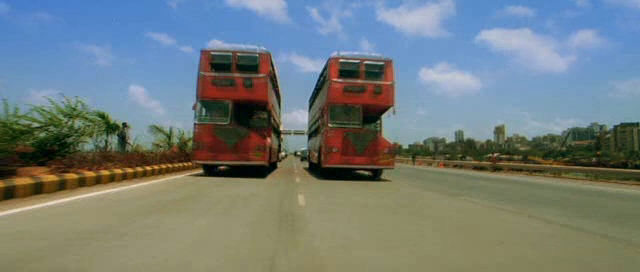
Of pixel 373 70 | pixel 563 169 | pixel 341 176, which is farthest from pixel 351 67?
pixel 563 169

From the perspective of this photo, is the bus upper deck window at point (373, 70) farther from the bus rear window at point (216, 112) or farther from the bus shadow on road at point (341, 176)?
the bus rear window at point (216, 112)

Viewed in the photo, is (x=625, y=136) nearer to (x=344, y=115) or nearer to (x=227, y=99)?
(x=344, y=115)

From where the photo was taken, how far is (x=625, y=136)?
33.4m

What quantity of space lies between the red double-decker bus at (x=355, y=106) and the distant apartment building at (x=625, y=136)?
2382cm

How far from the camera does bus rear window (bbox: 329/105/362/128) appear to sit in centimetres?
1623

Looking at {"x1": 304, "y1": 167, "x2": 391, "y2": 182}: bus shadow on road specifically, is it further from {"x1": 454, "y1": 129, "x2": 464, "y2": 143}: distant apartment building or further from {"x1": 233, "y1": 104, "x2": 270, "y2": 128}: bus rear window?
{"x1": 454, "y1": 129, "x2": 464, "y2": 143}: distant apartment building

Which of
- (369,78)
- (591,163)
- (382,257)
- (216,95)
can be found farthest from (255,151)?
(591,163)

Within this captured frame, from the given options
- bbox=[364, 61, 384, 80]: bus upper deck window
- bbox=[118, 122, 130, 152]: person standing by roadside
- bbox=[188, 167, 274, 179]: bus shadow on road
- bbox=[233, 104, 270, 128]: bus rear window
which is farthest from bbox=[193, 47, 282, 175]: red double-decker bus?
bbox=[118, 122, 130, 152]: person standing by roadside

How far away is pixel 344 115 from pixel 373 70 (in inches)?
81.4

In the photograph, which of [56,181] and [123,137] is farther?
[123,137]

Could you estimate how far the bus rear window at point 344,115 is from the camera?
1623cm

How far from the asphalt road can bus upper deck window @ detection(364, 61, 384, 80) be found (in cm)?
801

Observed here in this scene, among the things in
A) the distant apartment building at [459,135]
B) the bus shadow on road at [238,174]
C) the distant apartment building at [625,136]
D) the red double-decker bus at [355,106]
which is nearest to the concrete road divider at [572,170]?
the distant apartment building at [625,136]

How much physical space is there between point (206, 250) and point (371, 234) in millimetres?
2280
